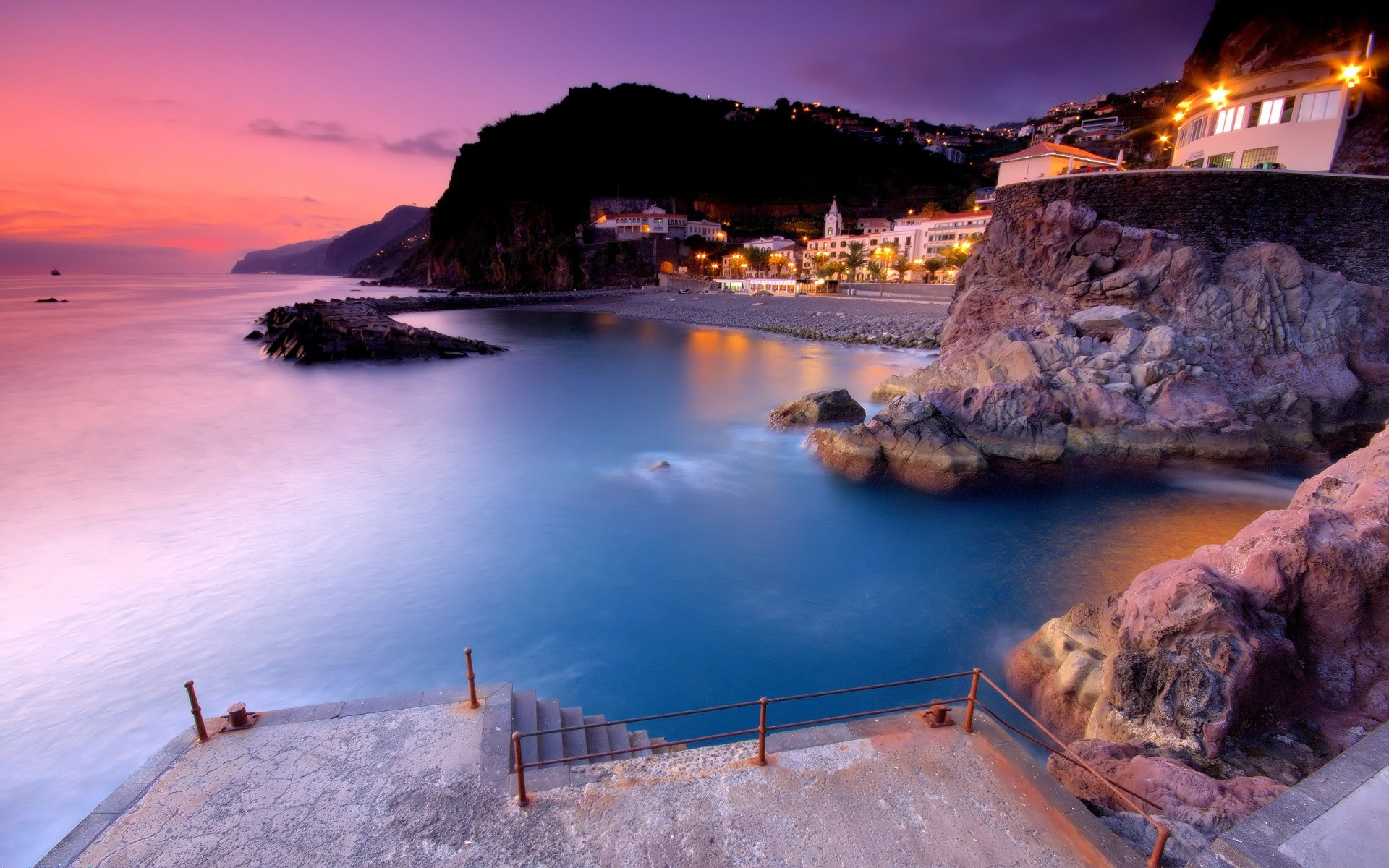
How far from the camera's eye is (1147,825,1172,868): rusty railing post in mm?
3250

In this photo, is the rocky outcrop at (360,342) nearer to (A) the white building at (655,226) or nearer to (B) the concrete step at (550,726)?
(B) the concrete step at (550,726)

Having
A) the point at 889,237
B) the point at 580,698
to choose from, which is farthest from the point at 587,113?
the point at 580,698

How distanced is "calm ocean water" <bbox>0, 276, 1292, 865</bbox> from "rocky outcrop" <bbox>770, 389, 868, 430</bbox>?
1.30m

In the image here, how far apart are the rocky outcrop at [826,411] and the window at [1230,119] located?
853 inches

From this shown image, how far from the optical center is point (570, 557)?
12391 millimetres

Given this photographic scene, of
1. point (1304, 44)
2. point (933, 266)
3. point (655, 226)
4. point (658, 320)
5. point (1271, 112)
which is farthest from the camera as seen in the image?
point (655, 226)

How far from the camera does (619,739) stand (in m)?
5.83

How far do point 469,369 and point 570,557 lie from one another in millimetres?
24521

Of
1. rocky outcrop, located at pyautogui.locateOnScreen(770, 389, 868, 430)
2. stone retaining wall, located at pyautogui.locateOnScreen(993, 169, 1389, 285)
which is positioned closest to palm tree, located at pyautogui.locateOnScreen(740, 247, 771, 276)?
stone retaining wall, located at pyautogui.locateOnScreen(993, 169, 1389, 285)

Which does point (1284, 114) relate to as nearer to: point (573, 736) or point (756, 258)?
point (573, 736)

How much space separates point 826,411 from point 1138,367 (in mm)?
8901

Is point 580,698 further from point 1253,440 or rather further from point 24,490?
point 1253,440

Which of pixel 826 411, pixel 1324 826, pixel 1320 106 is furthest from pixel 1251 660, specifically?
pixel 1320 106

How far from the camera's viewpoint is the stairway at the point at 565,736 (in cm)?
497
